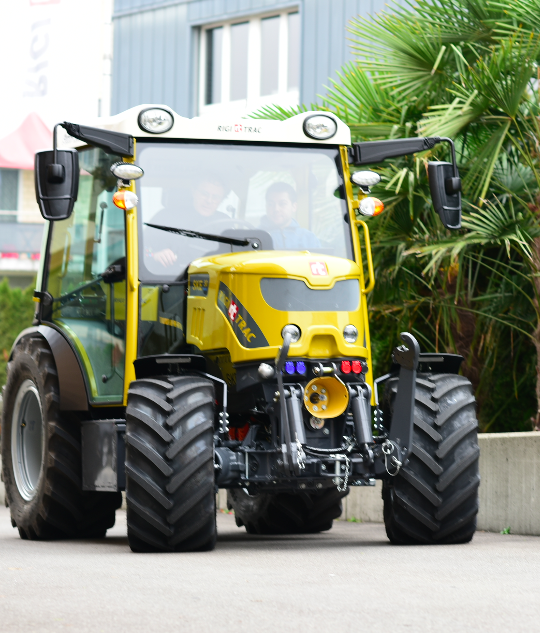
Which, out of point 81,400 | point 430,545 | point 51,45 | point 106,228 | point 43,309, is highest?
point 51,45

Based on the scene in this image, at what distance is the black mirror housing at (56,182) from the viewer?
7.73m

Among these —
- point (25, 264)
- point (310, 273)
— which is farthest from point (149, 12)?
point (310, 273)

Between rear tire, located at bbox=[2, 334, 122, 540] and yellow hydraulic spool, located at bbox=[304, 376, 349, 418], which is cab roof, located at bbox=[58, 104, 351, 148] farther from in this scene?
yellow hydraulic spool, located at bbox=[304, 376, 349, 418]

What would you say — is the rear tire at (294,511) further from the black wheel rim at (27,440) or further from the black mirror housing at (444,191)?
the black mirror housing at (444,191)

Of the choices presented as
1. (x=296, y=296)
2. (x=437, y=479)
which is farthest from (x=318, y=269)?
(x=437, y=479)

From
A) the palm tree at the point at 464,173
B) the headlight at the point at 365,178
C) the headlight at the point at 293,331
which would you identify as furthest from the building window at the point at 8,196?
the headlight at the point at 293,331

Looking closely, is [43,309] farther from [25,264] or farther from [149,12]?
[25,264]

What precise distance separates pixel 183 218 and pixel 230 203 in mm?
330

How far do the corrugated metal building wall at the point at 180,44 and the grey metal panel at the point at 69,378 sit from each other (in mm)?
12117

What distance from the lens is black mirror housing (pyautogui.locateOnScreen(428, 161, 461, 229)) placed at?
8.22 m

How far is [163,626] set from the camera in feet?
15.9

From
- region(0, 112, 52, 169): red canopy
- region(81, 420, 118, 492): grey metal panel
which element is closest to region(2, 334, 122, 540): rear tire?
region(81, 420, 118, 492): grey metal panel

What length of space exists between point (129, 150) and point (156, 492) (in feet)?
7.55

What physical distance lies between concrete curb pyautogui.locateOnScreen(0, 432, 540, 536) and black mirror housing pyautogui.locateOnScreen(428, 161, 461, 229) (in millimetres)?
1910
